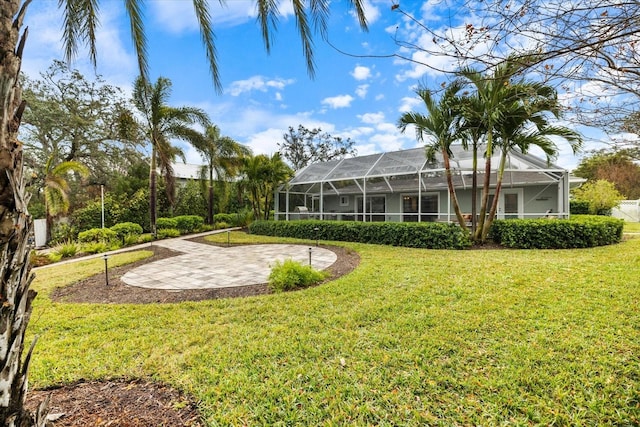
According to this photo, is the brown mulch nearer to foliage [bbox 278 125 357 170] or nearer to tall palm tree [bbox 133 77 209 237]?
tall palm tree [bbox 133 77 209 237]

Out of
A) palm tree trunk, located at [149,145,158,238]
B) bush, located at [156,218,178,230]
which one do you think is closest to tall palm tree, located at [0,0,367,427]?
palm tree trunk, located at [149,145,158,238]

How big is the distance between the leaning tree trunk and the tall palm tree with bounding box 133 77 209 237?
1223 cm

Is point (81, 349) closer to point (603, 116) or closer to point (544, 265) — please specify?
point (603, 116)

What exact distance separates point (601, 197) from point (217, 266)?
22.8 m

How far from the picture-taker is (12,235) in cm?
121

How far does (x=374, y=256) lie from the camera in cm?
835

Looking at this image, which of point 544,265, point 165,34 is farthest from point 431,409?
point 544,265

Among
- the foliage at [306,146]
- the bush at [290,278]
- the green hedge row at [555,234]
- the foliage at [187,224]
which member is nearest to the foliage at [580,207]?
the green hedge row at [555,234]

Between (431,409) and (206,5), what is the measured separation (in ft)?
14.0

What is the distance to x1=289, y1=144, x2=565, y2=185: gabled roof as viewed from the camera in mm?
11145

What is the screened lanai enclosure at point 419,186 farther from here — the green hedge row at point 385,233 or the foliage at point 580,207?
the foliage at point 580,207

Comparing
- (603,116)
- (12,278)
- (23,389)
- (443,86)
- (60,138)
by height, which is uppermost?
(60,138)

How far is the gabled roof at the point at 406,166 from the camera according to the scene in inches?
439

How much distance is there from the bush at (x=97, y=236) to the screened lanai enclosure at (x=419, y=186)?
8.05 meters
